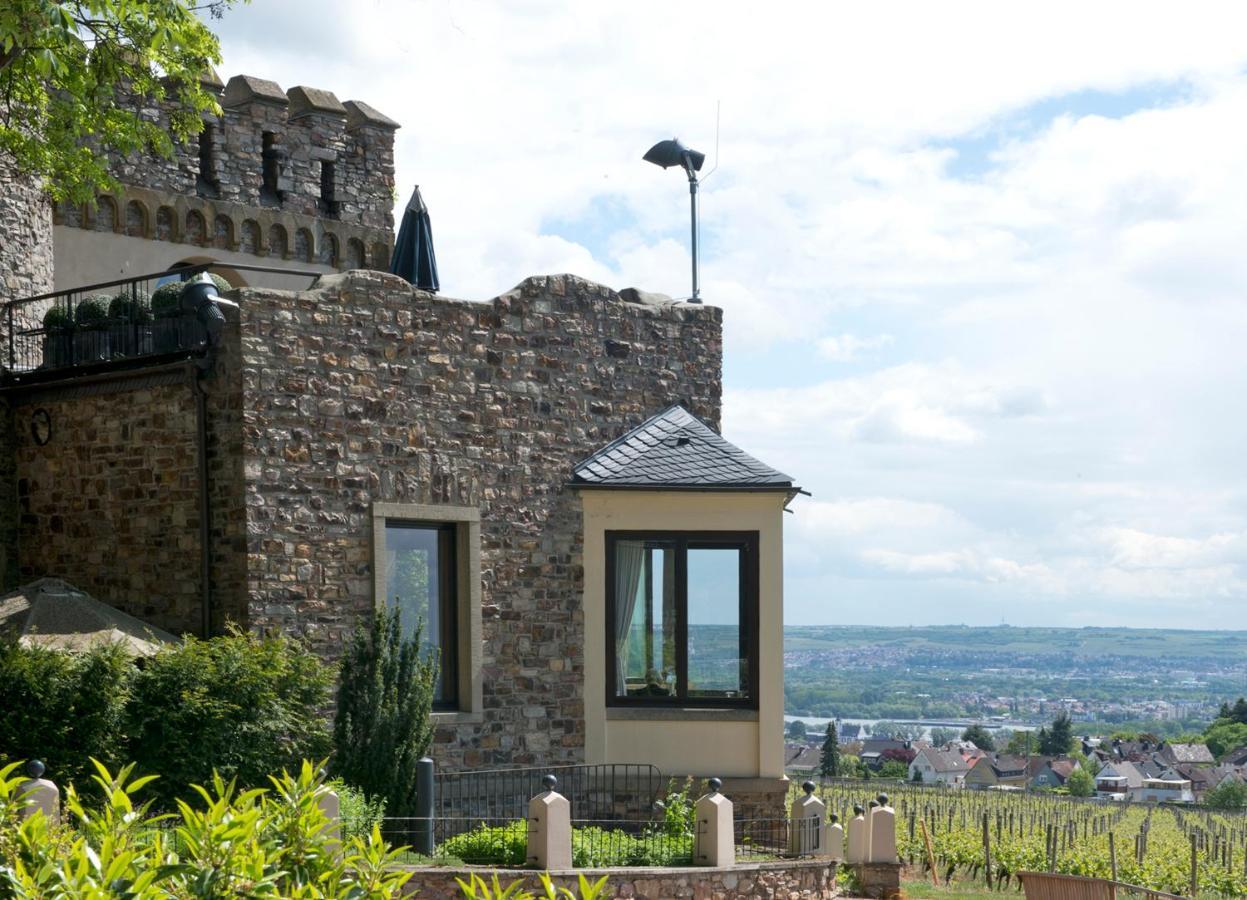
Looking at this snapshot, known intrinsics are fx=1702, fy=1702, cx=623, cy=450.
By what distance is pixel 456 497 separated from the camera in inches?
672

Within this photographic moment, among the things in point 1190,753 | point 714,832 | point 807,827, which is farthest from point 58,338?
point 1190,753

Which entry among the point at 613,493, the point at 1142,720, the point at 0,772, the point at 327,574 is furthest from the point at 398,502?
the point at 1142,720

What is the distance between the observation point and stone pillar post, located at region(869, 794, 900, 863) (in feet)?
57.7

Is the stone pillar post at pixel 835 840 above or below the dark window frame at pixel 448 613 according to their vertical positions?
below

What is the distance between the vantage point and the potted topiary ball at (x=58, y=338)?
17.1 m

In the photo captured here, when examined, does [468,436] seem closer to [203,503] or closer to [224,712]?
[203,503]

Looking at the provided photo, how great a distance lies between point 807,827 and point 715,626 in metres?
2.39

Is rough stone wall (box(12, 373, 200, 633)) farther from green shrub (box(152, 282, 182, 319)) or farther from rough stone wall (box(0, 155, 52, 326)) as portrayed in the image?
rough stone wall (box(0, 155, 52, 326))

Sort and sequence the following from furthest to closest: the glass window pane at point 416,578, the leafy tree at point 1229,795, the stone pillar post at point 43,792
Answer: the leafy tree at point 1229,795
the glass window pane at point 416,578
the stone pillar post at point 43,792

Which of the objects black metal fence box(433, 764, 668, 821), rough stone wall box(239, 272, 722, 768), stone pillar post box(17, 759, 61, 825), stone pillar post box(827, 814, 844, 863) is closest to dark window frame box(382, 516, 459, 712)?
rough stone wall box(239, 272, 722, 768)

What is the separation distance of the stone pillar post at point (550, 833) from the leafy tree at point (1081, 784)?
62.4 metres

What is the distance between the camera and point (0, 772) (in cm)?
723

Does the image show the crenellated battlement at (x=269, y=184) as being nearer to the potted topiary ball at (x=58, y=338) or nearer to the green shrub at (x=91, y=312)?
the potted topiary ball at (x=58, y=338)

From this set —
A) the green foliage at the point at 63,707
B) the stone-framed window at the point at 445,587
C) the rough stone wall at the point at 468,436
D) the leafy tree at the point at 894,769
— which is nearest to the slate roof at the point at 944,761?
the leafy tree at the point at 894,769
